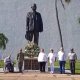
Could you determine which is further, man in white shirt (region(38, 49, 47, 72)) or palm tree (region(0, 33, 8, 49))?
palm tree (region(0, 33, 8, 49))

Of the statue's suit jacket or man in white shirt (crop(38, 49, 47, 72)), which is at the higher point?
the statue's suit jacket

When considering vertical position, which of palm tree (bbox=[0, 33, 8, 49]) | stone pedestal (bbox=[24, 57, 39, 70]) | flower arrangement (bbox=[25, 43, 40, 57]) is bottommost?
stone pedestal (bbox=[24, 57, 39, 70])

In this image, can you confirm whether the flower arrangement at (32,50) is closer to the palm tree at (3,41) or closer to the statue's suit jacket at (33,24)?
the statue's suit jacket at (33,24)

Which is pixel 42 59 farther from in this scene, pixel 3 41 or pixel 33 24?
pixel 3 41

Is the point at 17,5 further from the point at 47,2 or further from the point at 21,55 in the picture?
the point at 21,55

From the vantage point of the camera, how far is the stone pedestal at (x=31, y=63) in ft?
83.0

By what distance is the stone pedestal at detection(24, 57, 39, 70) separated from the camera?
25297 millimetres

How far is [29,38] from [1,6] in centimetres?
2215

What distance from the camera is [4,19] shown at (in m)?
48.0

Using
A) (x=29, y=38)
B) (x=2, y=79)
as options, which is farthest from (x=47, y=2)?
(x=2, y=79)

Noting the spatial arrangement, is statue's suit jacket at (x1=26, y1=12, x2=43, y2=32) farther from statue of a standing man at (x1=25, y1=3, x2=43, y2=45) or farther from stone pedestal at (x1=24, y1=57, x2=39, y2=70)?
stone pedestal at (x1=24, y1=57, x2=39, y2=70)

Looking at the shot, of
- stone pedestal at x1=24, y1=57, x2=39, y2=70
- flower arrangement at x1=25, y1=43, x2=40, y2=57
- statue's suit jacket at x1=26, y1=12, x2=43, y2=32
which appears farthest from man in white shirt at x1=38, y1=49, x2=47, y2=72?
statue's suit jacket at x1=26, y1=12, x2=43, y2=32

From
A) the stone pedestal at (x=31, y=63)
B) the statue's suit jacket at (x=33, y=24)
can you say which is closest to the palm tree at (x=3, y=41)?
the statue's suit jacket at (x=33, y=24)

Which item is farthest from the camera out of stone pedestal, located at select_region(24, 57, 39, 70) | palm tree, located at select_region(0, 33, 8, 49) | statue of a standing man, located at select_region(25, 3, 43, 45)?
palm tree, located at select_region(0, 33, 8, 49)
